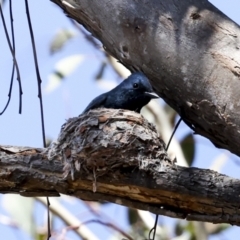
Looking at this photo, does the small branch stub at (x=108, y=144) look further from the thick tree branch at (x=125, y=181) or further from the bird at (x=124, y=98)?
the bird at (x=124, y=98)

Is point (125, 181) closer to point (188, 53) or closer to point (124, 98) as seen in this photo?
point (188, 53)

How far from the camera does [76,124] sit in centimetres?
349

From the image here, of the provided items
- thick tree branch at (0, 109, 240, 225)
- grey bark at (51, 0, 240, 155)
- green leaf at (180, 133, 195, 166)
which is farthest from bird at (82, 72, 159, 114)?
green leaf at (180, 133, 195, 166)

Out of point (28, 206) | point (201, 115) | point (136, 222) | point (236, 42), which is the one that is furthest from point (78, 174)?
point (136, 222)

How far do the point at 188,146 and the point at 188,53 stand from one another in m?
4.07

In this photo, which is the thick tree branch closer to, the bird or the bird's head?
the bird's head

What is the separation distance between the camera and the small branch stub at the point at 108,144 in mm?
2947

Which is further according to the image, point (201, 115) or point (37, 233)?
point (37, 233)

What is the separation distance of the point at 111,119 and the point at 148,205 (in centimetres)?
68

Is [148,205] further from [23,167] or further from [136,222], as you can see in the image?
[136,222]

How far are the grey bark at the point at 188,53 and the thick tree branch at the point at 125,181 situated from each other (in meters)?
0.26

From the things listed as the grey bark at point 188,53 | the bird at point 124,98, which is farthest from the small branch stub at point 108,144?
the bird at point 124,98

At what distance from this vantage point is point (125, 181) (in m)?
2.86

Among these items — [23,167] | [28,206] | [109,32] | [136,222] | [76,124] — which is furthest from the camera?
[136,222]
